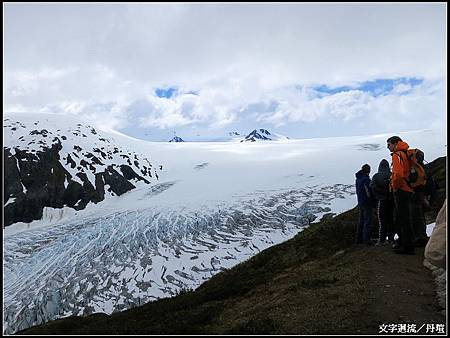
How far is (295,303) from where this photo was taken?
304 inches

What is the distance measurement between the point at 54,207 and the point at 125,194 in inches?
419

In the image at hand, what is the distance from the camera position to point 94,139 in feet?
242

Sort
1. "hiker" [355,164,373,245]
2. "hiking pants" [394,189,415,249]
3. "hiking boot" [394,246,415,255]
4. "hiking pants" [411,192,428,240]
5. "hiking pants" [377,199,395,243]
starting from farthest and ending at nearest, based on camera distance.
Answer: "hiker" [355,164,373,245] → "hiking pants" [377,199,395,243] → "hiking boot" [394,246,415,255] → "hiking pants" [411,192,428,240] → "hiking pants" [394,189,415,249]

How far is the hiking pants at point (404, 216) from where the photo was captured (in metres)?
8.92

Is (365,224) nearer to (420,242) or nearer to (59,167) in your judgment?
(420,242)

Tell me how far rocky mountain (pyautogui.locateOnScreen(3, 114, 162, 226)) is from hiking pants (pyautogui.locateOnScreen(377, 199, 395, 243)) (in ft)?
170

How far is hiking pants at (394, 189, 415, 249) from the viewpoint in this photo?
8.92 metres

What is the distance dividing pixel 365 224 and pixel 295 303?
4.80 m

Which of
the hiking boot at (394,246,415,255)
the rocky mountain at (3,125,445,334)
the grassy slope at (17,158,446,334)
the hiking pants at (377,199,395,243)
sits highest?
the hiking pants at (377,199,395,243)

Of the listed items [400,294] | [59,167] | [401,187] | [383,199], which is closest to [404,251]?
[383,199]

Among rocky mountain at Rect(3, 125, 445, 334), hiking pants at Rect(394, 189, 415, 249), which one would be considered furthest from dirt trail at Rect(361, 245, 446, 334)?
rocky mountain at Rect(3, 125, 445, 334)

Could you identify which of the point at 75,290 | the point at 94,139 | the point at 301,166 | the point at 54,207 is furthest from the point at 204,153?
the point at 75,290

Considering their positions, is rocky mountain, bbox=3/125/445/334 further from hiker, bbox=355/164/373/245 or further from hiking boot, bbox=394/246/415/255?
hiker, bbox=355/164/373/245

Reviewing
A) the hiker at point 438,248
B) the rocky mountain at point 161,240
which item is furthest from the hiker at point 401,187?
the rocky mountain at point 161,240
